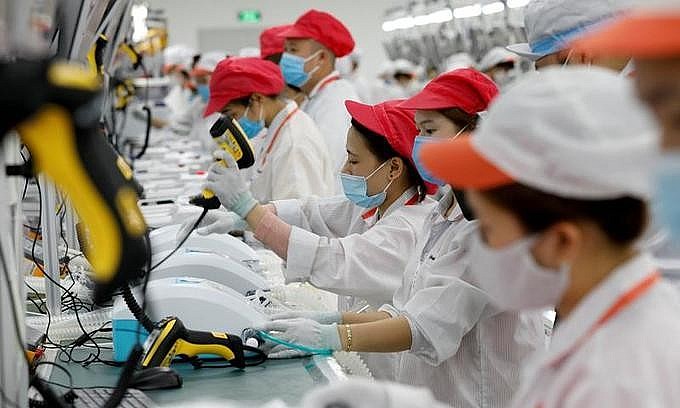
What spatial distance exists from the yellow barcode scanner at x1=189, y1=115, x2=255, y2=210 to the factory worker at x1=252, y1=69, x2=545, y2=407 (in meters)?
0.52

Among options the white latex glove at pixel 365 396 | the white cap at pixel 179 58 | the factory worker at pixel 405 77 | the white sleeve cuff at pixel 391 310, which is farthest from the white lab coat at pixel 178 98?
the white latex glove at pixel 365 396

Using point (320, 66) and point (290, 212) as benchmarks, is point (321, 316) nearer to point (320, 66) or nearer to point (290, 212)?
point (290, 212)

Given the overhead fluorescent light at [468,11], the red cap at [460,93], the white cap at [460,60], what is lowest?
the white cap at [460,60]

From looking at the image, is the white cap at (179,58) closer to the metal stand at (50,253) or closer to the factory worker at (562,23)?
the metal stand at (50,253)

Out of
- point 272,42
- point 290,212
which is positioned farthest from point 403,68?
point 290,212

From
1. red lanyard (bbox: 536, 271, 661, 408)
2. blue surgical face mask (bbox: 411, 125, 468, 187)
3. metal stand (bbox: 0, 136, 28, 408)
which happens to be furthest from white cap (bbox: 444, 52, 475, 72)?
red lanyard (bbox: 536, 271, 661, 408)

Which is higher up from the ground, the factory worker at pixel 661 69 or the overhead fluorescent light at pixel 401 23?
the factory worker at pixel 661 69

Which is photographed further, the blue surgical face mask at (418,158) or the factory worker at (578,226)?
the blue surgical face mask at (418,158)

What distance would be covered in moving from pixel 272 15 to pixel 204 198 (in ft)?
53.6

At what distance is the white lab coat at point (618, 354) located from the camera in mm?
1212

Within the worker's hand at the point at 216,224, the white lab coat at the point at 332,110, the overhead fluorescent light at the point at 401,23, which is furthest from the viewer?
the overhead fluorescent light at the point at 401,23

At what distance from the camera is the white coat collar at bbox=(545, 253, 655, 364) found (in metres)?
1.28

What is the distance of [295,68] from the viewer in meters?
5.18

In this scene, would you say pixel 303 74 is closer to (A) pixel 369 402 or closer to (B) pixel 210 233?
(B) pixel 210 233
